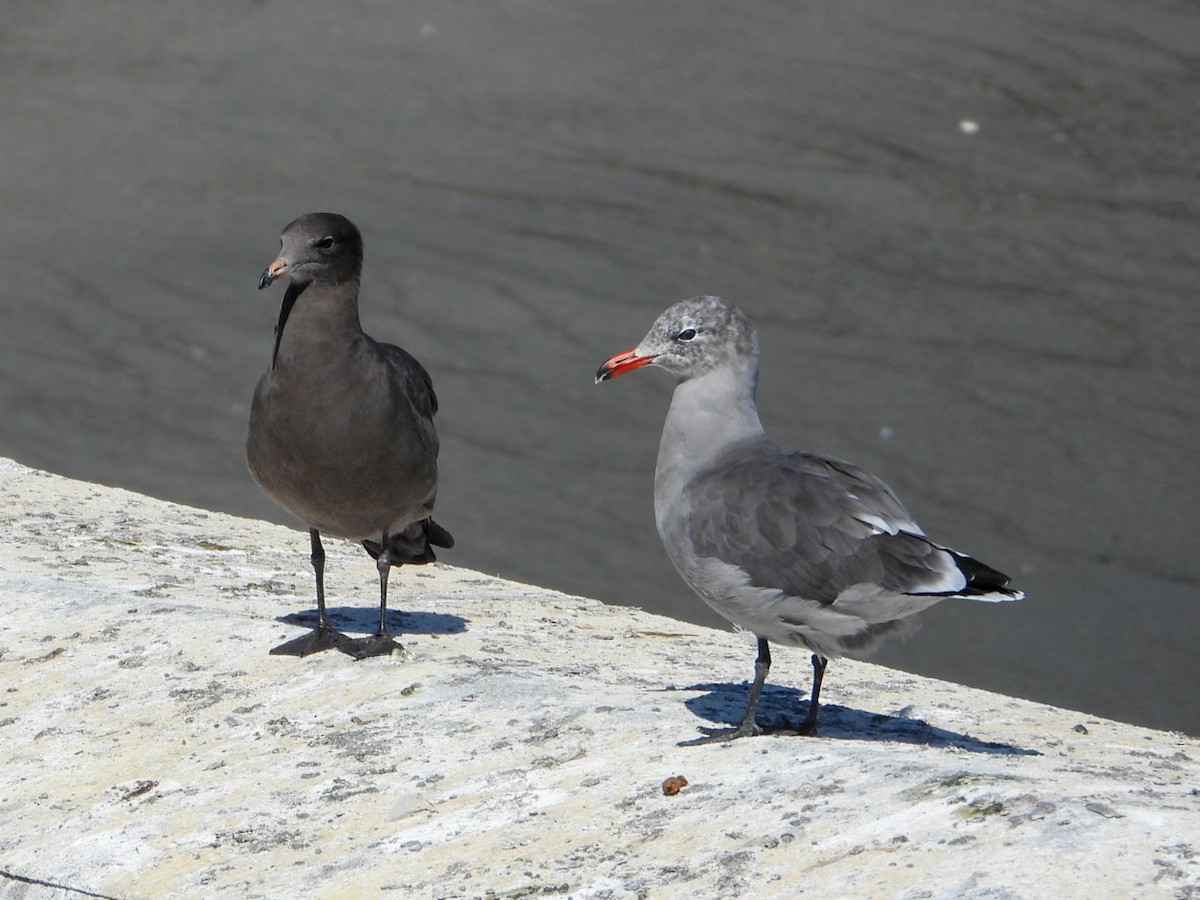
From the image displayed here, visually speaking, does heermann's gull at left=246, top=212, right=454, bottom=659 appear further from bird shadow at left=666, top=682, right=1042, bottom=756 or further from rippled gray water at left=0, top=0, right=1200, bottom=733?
rippled gray water at left=0, top=0, right=1200, bottom=733

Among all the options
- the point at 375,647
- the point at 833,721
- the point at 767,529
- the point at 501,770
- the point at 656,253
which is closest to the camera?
the point at 501,770

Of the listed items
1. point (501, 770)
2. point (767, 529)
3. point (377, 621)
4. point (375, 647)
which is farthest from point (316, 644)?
point (767, 529)

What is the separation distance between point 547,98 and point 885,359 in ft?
15.4

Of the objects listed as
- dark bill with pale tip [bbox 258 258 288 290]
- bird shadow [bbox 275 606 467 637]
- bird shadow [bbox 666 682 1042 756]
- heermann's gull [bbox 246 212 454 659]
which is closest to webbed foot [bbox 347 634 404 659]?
heermann's gull [bbox 246 212 454 659]

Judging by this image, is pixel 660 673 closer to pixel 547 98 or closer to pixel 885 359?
pixel 885 359

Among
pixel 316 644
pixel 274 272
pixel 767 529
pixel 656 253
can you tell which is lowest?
pixel 316 644

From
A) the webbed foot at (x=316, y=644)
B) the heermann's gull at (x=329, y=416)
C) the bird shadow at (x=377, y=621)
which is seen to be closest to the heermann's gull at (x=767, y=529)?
the heermann's gull at (x=329, y=416)

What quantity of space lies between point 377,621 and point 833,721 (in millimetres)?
1711

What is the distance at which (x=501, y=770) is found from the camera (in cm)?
429

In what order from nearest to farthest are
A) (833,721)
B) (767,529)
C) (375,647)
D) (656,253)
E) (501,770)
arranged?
1. (501,770)
2. (767,529)
3. (833,721)
4. (375,647)
5. (656,253)

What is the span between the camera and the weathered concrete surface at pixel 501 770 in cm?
362

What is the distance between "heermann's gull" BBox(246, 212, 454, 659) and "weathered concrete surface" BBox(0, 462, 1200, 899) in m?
0.42

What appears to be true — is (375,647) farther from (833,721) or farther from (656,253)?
(656,253)

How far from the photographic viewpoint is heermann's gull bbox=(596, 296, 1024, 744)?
14.0 feet
